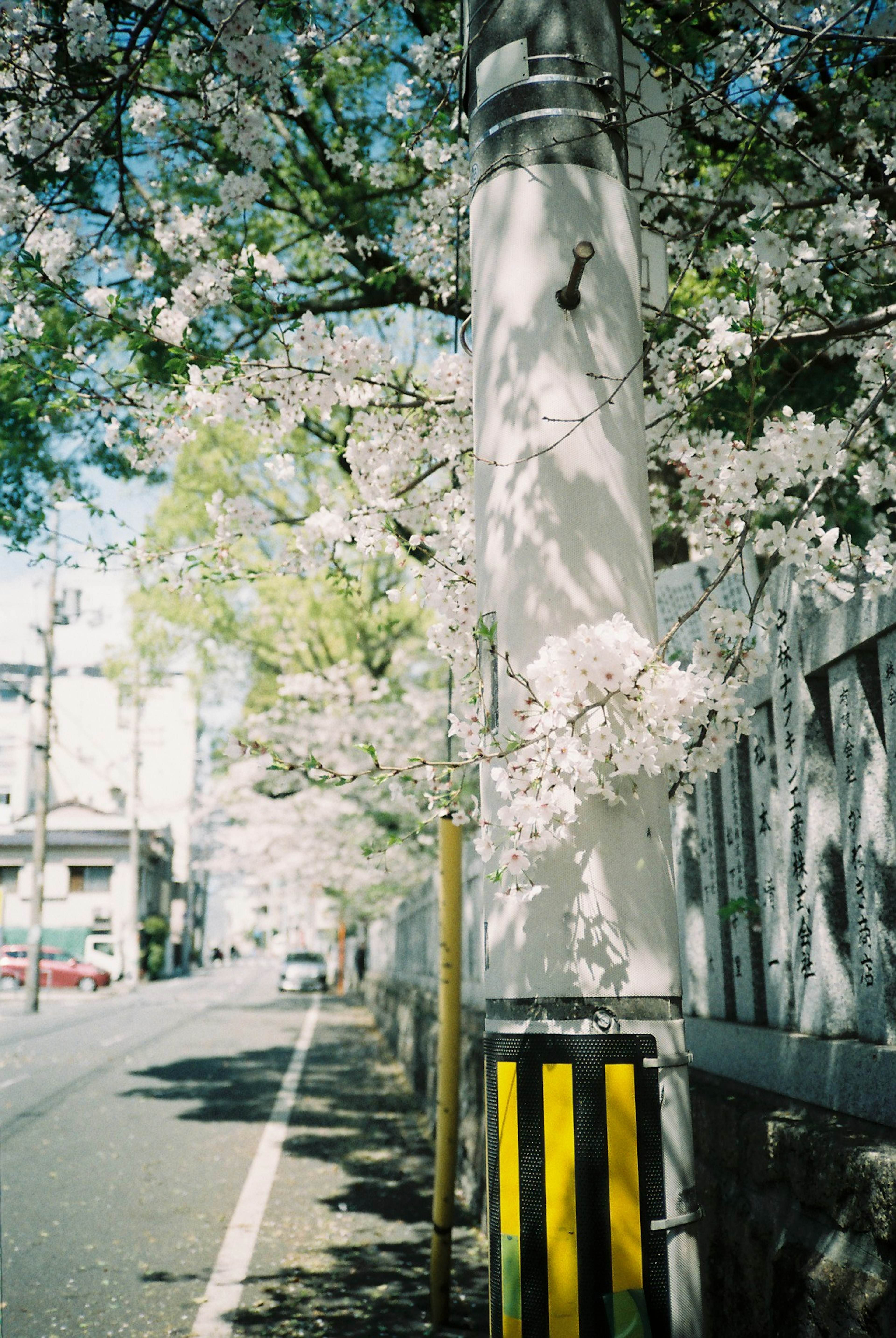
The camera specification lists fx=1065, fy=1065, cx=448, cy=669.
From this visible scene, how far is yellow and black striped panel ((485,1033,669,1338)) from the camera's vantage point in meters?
2.24

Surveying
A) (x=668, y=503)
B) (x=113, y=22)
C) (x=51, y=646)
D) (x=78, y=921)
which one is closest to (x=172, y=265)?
(x=113, y=22)

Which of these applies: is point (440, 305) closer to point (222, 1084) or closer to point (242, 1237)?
point (242, 1237)

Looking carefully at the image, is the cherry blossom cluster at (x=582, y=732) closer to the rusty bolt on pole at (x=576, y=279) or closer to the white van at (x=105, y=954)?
the rusty bolt on pole at (x=576, y=279)

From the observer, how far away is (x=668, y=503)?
243 inches

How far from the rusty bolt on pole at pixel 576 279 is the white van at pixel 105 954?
38822 mm

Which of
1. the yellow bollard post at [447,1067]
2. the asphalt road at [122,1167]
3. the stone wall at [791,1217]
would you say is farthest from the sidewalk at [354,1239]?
the stone wall at [791,1217]

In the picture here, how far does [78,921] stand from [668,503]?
1746 inches

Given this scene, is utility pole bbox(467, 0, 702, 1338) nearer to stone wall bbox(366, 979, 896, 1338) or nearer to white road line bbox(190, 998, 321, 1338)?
stone wall bbox(366, 979, 896, 1338)

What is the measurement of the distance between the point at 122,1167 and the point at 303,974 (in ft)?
99.4

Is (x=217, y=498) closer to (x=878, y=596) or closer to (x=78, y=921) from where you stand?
(x=878, y=596)

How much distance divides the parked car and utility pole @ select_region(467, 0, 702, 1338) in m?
36.1

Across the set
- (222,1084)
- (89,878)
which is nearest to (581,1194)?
(222,1084)

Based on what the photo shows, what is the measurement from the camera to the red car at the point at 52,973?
3572 centimetres

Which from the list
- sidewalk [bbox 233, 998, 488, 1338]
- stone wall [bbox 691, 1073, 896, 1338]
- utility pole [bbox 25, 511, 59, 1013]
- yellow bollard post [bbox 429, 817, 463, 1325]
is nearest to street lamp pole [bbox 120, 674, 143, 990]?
utility pole [bbox 25, 511, 59, 1013]
